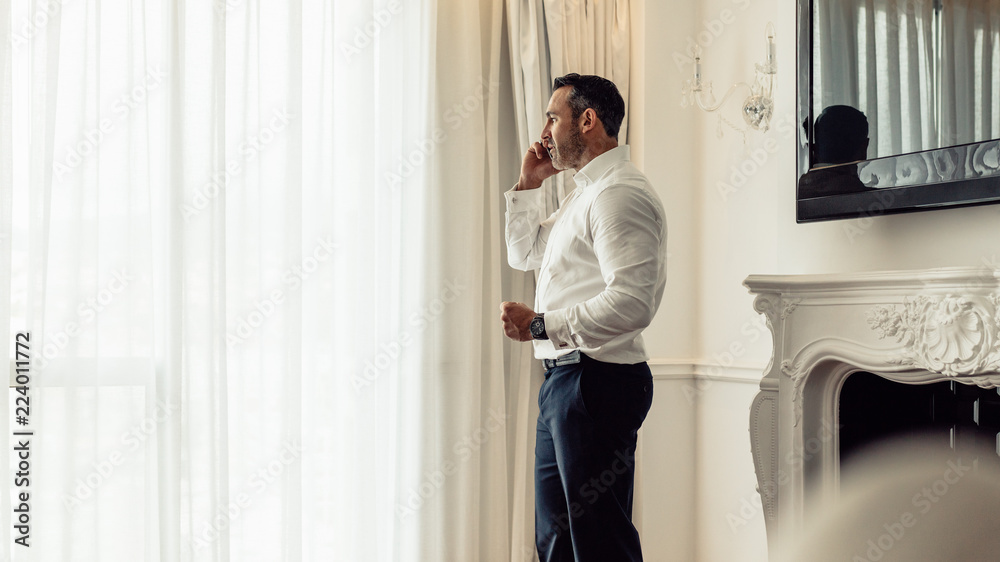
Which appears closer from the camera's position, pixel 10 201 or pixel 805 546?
pixel 805 546

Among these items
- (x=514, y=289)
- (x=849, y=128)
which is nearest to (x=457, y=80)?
(x=514, y=289)

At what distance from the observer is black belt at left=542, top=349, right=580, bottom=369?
185cm

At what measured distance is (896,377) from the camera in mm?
1728

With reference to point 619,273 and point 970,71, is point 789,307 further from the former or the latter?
point 970,71

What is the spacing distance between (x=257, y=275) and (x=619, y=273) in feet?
4.15

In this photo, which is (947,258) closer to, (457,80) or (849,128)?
(849,128)

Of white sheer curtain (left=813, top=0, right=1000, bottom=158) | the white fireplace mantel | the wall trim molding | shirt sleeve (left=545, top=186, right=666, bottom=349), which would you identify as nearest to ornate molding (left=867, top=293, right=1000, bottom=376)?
the white fireplace mantel

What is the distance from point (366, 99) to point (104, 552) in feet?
5.17

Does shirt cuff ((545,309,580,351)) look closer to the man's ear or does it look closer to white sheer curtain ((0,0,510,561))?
the man's ear

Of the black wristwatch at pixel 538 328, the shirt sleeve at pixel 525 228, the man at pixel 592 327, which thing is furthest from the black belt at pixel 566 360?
the shirt sleeve at pixel 525 228

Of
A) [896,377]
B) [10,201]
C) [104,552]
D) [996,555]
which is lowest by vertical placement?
[104,552]

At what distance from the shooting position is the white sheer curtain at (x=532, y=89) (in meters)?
2.79

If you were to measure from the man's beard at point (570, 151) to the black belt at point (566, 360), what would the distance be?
0.51m

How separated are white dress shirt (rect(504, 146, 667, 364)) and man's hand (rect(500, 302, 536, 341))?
58 mm
